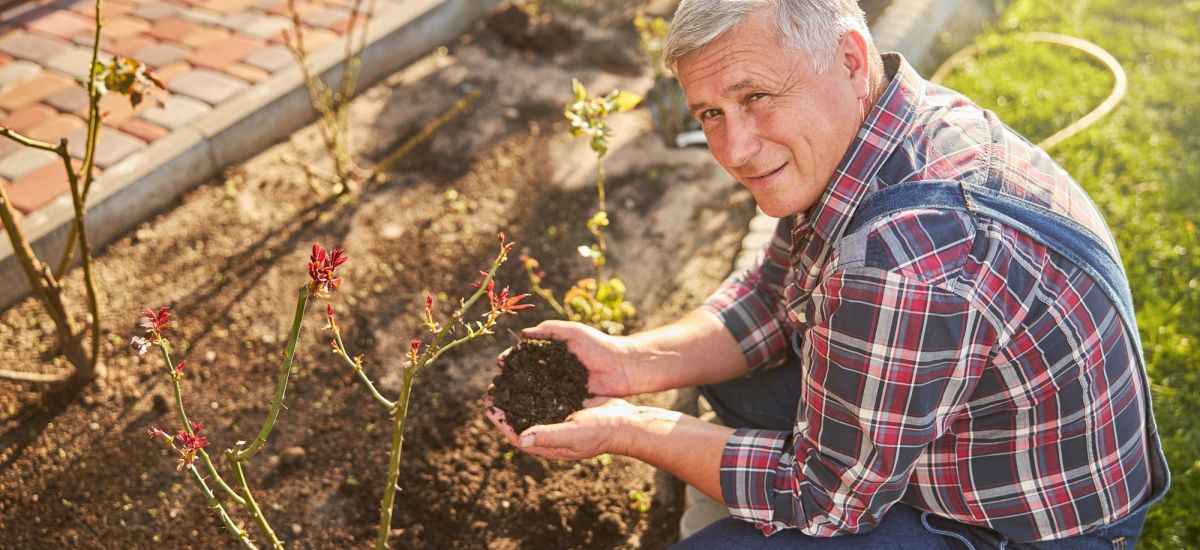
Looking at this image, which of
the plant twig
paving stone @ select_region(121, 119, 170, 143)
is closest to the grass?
the plant twig

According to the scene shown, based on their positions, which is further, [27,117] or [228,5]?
[228,5]

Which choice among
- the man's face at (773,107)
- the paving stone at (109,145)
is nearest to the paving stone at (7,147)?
the paving stone at (109,145)

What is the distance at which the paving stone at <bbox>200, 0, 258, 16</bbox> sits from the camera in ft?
14.8

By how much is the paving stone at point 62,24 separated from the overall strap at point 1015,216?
404 cm

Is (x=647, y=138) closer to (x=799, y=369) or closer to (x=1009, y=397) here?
(x=799, y=369)

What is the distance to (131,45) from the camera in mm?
4148

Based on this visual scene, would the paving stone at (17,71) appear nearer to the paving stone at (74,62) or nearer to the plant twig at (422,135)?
the paving stone at (74,62)

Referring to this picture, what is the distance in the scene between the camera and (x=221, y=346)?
296 centimetres

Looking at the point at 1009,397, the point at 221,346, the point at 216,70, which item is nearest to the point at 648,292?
the point at 221,346

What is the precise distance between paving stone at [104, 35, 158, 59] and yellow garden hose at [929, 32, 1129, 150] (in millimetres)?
3885

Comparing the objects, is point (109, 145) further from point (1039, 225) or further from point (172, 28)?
point (1039, 225)

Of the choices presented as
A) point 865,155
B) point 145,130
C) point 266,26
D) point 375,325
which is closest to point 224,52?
point 266,26

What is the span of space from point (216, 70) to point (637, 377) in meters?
2.78

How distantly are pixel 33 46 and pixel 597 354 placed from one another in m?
3.44
